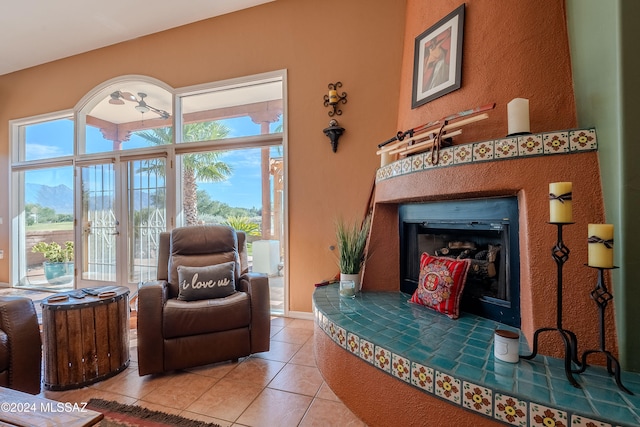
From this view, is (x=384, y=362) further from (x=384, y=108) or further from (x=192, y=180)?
(x=192, y=180)

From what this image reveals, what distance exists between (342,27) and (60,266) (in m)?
5.29

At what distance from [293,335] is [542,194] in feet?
7.36

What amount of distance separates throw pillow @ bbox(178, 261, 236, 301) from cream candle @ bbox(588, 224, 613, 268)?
7.20 feet

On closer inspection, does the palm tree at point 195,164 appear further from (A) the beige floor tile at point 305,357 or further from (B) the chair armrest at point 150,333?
(A) the beige floor tile at point 305,357

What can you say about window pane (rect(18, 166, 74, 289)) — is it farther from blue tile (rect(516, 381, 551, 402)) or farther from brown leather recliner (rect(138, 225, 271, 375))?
blue tile (rect(516, 381, 551, 402))

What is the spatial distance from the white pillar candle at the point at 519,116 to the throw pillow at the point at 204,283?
2148 millimetres

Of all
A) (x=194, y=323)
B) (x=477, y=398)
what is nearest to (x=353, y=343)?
(x=477, y=398)

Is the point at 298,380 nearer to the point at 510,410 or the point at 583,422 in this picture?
the point at 510,410

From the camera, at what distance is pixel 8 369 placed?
5.39 feet

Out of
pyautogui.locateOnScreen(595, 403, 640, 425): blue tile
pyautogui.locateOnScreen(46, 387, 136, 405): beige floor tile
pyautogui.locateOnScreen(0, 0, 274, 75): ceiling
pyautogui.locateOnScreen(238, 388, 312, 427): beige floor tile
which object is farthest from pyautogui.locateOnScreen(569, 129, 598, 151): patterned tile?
pyautogui.locateOnScreen(0, 0, 274, 75): ceiling

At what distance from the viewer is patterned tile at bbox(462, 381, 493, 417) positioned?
3.71ft

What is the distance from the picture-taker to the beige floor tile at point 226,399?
165 cm

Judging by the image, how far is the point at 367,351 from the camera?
154 cm

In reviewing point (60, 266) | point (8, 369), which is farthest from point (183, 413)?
point (60, 266)
